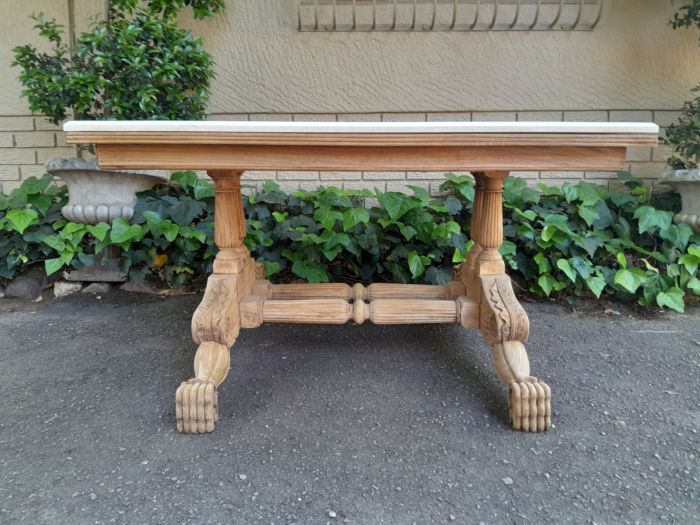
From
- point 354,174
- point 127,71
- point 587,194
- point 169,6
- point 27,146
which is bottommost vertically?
point 587,194

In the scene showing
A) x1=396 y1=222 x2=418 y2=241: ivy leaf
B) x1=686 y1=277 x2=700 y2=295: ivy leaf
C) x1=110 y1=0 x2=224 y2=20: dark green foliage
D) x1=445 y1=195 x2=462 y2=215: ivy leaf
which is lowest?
x1=686 y1=277 x2=700 y2=295: ivy leaf

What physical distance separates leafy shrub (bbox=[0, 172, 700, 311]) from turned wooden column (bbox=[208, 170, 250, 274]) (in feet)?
2.34

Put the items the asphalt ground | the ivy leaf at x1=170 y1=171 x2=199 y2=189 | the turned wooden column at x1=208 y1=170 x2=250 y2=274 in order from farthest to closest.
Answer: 1. the ivy leaf at x1=170 y1=171 x2=199 y2=189
2. the turned wooden column at x1=208 y1=170 x2=250 y2=274
3. the asphalt ground

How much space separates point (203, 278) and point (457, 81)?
1.94 metres

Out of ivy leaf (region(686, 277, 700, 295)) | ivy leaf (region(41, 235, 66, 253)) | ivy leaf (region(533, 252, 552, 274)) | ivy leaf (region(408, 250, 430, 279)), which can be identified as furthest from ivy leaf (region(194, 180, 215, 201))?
ivy leaf (region(686, 277, 700, 295))

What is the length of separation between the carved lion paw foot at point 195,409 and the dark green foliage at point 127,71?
149 centimetres

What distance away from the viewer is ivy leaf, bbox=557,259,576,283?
2123mm

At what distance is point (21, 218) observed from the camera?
2.25 metres

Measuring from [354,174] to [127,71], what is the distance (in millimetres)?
1366

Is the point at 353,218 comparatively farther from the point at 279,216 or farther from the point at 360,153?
the point at 360,153

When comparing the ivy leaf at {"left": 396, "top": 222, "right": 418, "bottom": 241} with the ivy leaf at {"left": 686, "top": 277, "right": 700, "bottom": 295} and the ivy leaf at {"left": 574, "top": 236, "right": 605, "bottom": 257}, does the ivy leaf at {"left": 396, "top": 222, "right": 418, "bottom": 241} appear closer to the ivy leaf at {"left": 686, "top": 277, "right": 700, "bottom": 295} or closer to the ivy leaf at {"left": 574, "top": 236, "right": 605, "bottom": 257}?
the ivy leaf at {"left": 574, "top": 236, "right": 605, "bottom": 257}

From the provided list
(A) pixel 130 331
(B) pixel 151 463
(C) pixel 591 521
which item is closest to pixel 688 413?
(C) pixel 591 521

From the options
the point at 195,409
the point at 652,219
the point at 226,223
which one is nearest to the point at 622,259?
the point at 652,219

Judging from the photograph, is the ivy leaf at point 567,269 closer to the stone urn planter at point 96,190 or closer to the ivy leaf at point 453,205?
the ivy leaf at point 453,205
